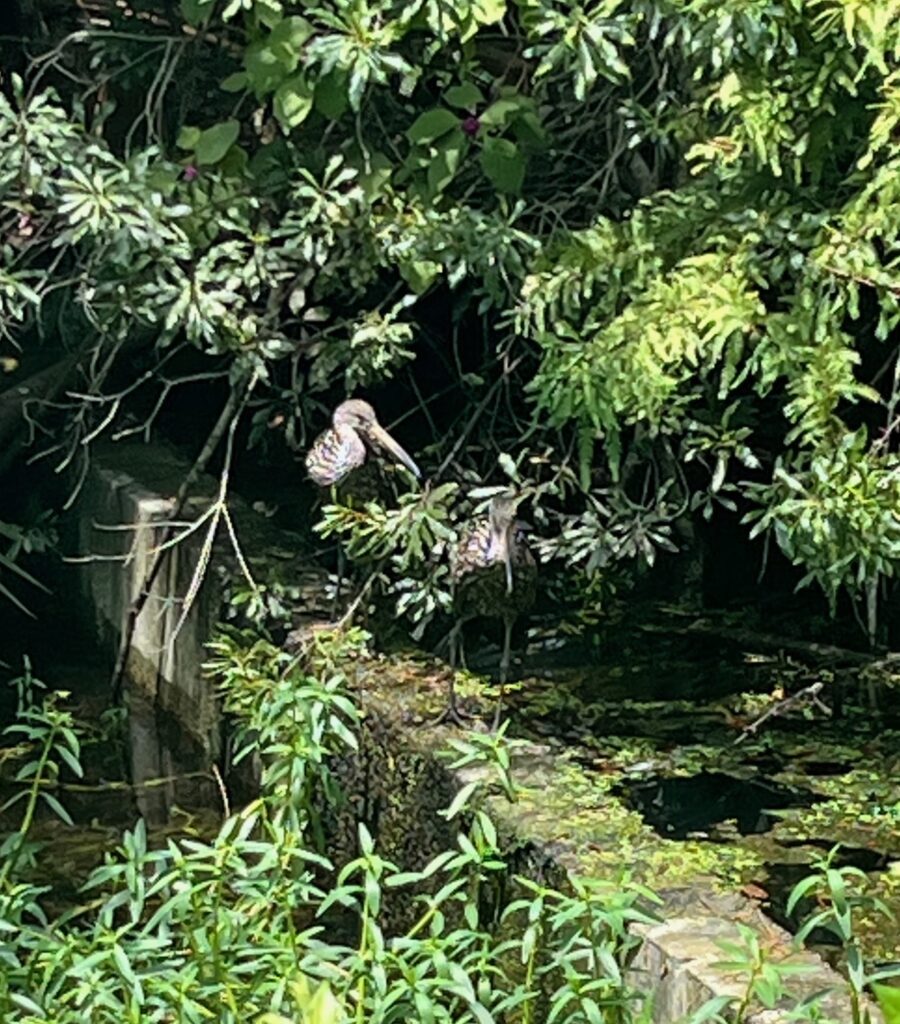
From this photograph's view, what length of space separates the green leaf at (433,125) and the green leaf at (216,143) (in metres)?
0.67

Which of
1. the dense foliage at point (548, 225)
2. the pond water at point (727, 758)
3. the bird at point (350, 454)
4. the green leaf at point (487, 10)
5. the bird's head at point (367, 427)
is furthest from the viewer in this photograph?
the bird's head at point (367, 427)

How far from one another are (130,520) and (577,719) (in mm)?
2707

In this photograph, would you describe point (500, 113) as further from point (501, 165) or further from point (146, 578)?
point (146, 578)

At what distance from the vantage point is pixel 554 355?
15.6 feet

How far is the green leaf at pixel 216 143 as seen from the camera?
18.3ft

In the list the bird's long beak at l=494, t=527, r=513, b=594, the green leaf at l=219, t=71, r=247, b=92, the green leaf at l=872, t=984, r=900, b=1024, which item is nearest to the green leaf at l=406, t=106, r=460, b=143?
the green leaf at l=219, t=71, r=247, b=92

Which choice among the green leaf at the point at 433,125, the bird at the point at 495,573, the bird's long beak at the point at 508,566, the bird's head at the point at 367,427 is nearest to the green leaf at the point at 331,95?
the green leaf at the point at 433,125

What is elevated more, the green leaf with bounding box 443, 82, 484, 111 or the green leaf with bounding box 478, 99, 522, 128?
the green leaf with bounding box 443, 82, 484, 111

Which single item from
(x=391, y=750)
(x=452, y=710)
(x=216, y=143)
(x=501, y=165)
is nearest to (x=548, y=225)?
(x=501, y=165)

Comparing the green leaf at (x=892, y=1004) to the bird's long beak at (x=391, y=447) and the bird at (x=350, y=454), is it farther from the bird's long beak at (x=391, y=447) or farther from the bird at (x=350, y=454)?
the bird's long beak at (x=391, y=447)

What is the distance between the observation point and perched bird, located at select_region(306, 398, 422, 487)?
5293mm

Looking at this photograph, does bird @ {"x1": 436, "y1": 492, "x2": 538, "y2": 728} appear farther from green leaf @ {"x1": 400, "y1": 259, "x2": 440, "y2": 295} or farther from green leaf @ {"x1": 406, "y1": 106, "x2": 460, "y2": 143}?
green leaf @ {"x1": 406, "y1": 106, "x2": 460, "y2": 143}

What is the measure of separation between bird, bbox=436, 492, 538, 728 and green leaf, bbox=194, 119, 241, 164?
4.94ft

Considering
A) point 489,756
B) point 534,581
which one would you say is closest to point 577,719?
point 534,581
